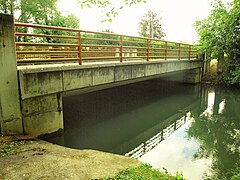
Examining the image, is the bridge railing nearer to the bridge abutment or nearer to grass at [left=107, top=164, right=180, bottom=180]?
the bridge abutment

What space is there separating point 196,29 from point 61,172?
1475 cm

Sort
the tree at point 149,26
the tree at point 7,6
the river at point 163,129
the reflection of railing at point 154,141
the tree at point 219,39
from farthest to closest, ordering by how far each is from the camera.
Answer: the tree at point 149,26 → the tree at point 7,6 → the tree at point 219,39 → the reflection of railing at point 154,141 → the river at point 163,129

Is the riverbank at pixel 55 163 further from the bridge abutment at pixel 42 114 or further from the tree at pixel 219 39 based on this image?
the tree at pixel 219 39

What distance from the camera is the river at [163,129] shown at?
4926 mm

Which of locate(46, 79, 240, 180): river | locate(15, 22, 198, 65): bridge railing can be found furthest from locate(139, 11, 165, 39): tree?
locate(46, 79, 240, 180): river

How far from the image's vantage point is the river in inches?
194

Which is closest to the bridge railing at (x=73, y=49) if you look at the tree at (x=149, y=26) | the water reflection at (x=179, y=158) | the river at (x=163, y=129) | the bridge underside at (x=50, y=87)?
the bridge underside at (x=50, y=87)

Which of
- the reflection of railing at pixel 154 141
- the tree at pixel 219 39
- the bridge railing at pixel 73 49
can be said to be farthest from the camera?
the tree at pixel 219 39

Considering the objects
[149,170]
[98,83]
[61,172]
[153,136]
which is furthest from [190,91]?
[61,172]

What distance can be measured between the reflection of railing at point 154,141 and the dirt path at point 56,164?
1.55 metres

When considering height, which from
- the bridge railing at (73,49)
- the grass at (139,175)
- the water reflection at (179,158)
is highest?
the bridge railing at (73,49)

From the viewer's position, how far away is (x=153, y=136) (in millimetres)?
6695

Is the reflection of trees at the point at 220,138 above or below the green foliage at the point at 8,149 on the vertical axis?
below

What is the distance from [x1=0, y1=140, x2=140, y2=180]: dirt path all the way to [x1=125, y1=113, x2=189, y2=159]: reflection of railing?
1.55 meters
